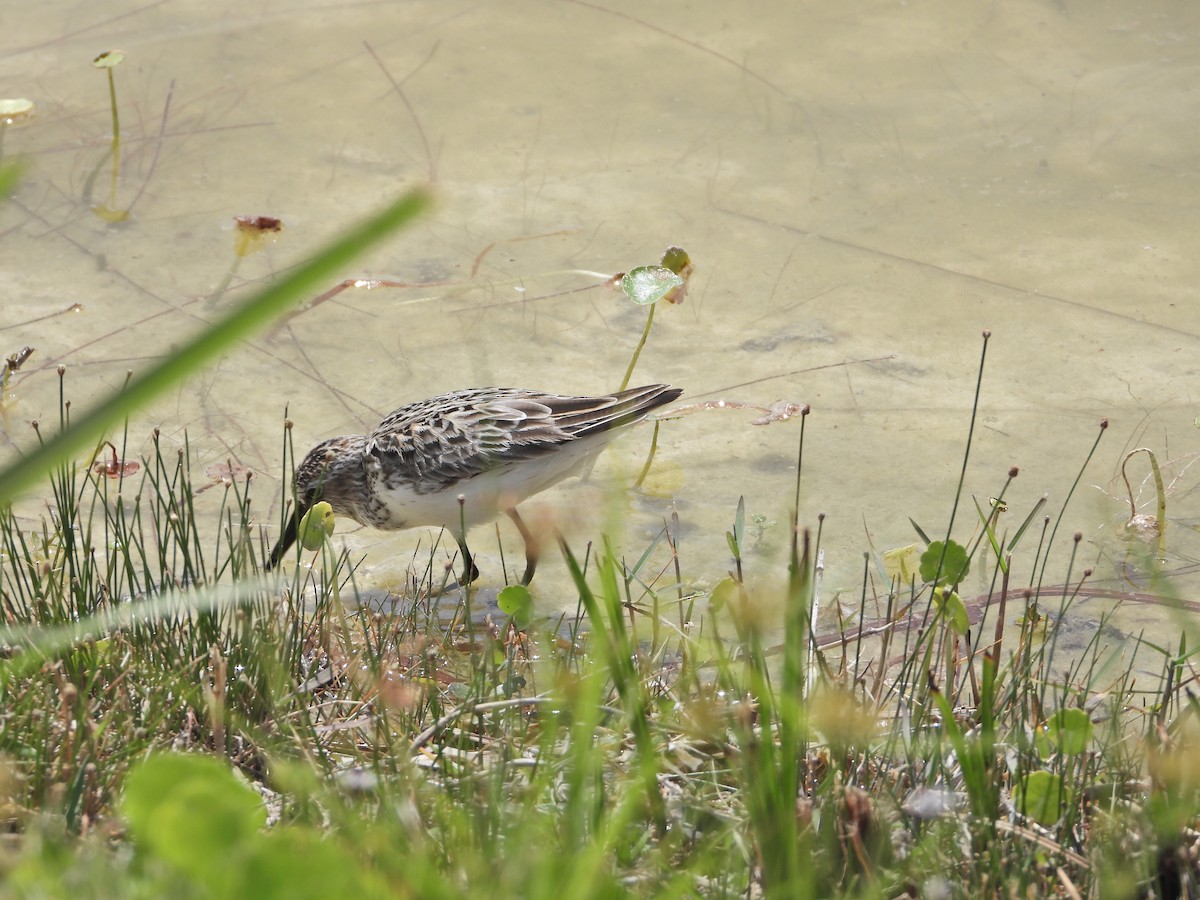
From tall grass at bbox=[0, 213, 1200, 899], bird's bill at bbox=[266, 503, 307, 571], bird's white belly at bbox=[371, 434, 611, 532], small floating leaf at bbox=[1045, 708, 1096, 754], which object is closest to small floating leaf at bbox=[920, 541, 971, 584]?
tall grass at bbox=[0, 213, 1200, 899]

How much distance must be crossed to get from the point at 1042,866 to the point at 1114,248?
5161mm

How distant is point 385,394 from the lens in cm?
624

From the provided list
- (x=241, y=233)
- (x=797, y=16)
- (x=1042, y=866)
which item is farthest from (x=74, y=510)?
(x=797, y=16)

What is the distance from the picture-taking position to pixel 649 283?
5512 millimetres

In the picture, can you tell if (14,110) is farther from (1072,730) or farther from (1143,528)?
(1072,730)

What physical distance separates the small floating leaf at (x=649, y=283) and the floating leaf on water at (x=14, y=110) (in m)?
4.11

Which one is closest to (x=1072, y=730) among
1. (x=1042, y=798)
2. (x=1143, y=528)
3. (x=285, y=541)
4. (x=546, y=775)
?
(x=1042, y=798)

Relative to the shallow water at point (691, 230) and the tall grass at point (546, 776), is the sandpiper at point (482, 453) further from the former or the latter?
the tall grass at point (546, 776)

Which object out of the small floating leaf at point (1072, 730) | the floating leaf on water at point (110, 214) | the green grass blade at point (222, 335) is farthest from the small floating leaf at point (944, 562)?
the floating leaf on water at point (110, 214)

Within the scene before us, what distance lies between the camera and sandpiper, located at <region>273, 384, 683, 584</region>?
5152 millimetres

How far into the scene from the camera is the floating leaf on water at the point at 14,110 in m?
7.66

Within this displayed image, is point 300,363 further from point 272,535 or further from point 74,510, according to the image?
point 74,510

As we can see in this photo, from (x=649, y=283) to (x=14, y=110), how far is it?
166 inches

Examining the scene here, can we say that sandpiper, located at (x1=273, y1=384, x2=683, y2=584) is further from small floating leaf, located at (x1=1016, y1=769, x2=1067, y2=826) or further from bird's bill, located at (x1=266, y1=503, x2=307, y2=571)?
small floating leaf, located at (x1=1016, y1=769, x2=1067, y2=826)
